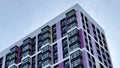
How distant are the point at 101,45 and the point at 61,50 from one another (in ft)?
59.4

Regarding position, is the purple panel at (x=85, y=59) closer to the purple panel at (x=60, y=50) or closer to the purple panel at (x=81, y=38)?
the purple panel at (x=81, y=38)

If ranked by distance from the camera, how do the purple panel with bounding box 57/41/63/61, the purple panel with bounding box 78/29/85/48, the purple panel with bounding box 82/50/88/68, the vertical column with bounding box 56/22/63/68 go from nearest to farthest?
the purple panel with bounding box 82/50/88/68 < the purple panel with bounding box 78/29/85/48 < the vertical column with bounding box 56/22/63/68 < the purple panel with bounding box 57/41/63/61

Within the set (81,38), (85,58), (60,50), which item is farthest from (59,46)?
(85,58)

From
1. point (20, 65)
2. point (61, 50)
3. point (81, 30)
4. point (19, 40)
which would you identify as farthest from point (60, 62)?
point (19, 40)

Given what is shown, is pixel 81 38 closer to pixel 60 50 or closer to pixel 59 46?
pixel 60 50

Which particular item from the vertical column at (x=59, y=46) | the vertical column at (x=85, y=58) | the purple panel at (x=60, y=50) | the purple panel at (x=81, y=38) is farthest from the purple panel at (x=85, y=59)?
the purple panel at (x=60, y=50)

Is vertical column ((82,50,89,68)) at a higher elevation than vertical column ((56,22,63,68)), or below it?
below

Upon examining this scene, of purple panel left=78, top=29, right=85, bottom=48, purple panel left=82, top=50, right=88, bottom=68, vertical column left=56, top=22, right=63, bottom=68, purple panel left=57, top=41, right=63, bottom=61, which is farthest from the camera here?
purple panel left=57, top=41, right=63, bottom=61

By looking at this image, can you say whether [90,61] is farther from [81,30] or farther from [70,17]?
[70,17]

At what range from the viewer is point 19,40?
117938 millimetres

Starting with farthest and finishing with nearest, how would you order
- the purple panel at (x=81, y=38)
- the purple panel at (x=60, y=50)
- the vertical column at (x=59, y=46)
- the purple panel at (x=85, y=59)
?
1. the purple panel at (x=60, y=50)
2. the vertical column at (x=59, y=46)
3. the purple panel at (x=81, y=38)
4. the purple panel at (x=85, y=59)

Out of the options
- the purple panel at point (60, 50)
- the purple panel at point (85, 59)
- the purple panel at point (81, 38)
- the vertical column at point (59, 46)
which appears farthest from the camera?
the purple panel at point (60, 50)

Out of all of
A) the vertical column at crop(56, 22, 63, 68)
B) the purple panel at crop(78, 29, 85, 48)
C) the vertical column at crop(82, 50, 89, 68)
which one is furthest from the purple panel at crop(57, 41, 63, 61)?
the vertical column at crop(82, 50, 89, 68)

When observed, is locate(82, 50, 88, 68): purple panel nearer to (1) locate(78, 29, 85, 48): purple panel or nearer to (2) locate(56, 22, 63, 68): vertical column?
(1) locate(78, 29, 85, 48): purple panel
